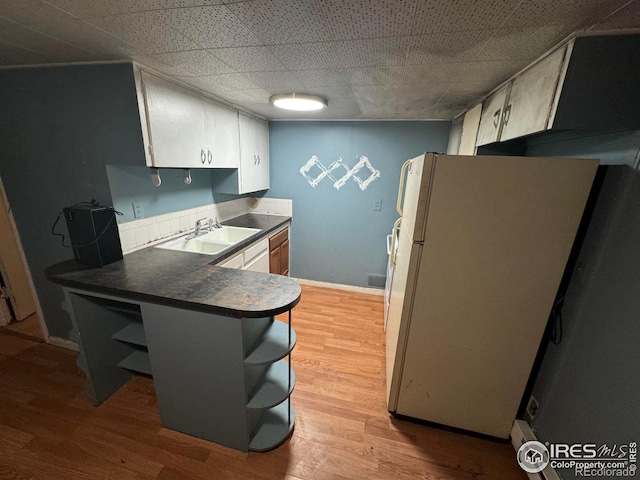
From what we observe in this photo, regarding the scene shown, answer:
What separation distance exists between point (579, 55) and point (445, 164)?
0.62 metres

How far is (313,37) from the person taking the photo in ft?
3.71

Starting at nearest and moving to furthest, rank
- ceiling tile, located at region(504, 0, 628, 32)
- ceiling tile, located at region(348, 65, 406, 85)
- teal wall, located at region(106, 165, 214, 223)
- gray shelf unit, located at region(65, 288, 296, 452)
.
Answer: ceiling tile, located at region(504, 0, 628, 32) < gray shelf unit, located at region(65, 288, 296, 452) < ceiling tile, located at region(348, 65, 406, 85) < teal wall, located at region(106, 165, 214, 223)

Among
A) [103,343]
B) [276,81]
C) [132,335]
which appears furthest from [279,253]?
[276,81]

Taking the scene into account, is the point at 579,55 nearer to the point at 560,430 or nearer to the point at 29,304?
the point at 560,430

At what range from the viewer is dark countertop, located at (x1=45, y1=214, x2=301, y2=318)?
50.6 inches

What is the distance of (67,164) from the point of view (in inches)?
70.6

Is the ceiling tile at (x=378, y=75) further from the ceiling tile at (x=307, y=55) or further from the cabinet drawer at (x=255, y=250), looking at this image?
the cabinet drawer at (x=255, y=250)

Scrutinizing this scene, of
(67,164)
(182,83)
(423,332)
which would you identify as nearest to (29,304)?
(67,164)

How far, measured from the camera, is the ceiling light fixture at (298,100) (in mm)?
2064

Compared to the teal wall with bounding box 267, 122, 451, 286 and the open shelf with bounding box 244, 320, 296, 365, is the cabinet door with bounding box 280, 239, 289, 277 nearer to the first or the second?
the teal wall with bounding box 267, 122, 451, 286

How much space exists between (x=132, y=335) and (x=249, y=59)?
6.17 feet

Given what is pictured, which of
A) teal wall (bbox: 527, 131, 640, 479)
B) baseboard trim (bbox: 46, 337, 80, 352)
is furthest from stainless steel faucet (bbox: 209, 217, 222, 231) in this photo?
teal wall (bbox: 527, 131, 640, 479)

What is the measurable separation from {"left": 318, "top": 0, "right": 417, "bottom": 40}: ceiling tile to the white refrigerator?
580 mm

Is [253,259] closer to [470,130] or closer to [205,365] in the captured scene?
[205,365]
